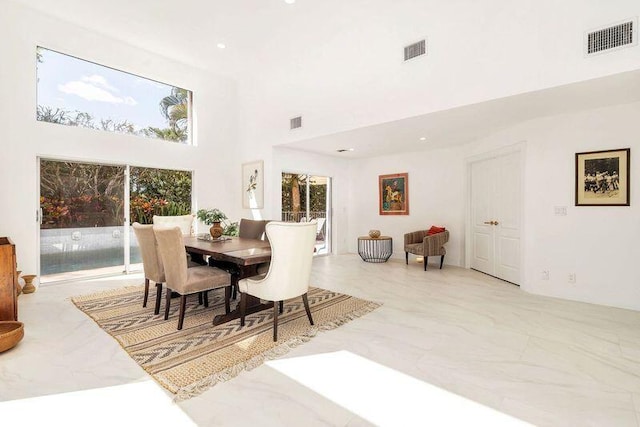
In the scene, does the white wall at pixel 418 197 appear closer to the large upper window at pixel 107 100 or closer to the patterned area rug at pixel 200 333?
the patterned area rug at pixel 200 333

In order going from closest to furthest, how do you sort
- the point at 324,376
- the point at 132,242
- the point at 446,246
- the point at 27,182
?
the point at 324,376 < the point at 27,182 < the point at 132,242 < the point at 446,246

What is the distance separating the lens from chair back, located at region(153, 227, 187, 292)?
2893 mm

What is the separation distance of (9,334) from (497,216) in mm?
6089

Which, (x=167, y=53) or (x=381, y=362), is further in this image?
(x=167, y=53)

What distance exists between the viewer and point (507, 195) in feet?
16.2

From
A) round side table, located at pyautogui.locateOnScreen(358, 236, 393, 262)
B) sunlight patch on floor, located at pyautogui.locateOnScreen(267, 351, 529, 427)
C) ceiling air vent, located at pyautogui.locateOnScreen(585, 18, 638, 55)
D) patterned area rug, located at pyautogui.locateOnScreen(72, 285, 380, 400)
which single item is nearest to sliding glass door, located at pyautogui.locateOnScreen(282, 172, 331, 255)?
round side table, located at pyautogui.locateOnScreen(358, 236, 393, 262)

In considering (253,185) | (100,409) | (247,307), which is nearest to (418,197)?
(253,185)

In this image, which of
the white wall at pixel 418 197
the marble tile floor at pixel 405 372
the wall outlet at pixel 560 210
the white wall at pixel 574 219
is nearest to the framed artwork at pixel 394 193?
the white wall at pixel 418 197

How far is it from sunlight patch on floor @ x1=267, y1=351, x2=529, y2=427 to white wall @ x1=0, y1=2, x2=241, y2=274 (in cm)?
443

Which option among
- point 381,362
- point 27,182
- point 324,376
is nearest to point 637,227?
point 381,362

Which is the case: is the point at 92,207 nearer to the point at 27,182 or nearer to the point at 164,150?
the point at 27,182

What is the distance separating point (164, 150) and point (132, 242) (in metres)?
1.73

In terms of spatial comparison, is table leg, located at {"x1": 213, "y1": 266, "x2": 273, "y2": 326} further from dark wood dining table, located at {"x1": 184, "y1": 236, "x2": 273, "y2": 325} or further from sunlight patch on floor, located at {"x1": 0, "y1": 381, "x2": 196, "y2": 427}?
sunlight patch on floor, located at {"x1": 0, "y1": 381, "x2": 196, "y2": 427}

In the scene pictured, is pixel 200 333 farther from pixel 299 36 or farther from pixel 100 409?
pixel 299 36
